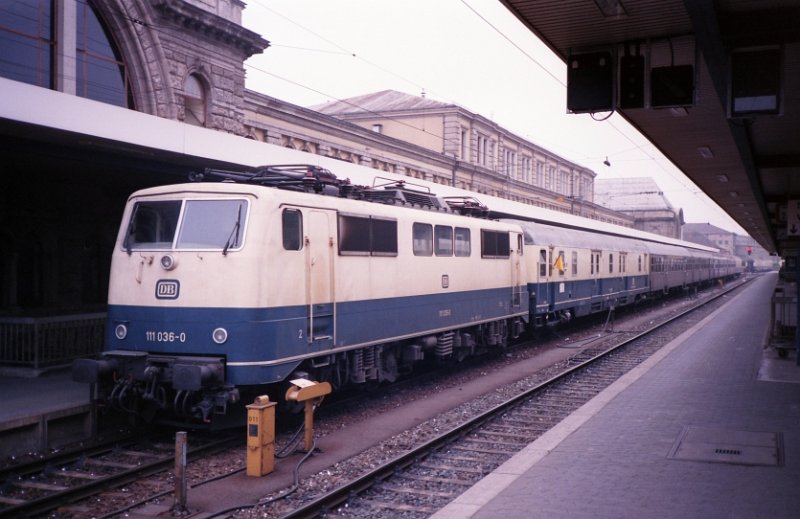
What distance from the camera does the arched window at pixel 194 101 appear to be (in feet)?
78.2

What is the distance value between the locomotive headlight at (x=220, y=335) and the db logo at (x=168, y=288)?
758 millimetres

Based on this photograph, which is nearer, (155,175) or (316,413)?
(316,413)

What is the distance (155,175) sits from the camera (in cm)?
1440

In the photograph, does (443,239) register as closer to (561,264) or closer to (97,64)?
(561,264)

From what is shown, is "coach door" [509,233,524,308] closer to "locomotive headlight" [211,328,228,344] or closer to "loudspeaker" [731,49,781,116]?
"loudspeaker" [731,49,781,116]

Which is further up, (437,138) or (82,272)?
(437,138)

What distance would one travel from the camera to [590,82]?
9133mm

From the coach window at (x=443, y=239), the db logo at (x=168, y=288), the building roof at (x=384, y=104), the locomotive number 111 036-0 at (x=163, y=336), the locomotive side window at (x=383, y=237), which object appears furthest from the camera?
the building roof at (x=384, y=104)

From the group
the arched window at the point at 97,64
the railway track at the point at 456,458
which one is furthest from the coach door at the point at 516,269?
the arched window at the point at 97,64

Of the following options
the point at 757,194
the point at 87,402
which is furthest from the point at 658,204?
the point at 87,402

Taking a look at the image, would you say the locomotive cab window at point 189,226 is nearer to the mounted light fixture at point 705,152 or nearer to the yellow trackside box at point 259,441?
the yellow trackside box at point 259,441

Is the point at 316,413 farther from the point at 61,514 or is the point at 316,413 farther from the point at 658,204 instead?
the point at 658,204

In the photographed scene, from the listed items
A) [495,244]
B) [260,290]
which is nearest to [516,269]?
[495,244]

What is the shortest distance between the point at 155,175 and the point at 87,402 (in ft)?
18.9
